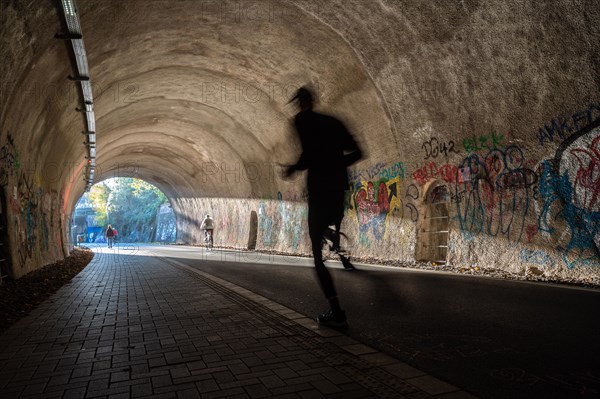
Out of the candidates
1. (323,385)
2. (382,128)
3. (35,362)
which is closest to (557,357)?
(323,385)

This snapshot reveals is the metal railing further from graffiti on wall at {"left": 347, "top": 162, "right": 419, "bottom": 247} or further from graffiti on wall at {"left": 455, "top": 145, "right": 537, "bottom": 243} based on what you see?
graffiti on wall at {"left": 455, "top": 145, "right": 537, "bottom": 243}

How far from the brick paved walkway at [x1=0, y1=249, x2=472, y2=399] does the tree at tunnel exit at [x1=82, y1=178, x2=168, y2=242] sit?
59712 mm

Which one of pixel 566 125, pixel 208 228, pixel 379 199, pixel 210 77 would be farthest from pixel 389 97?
pixel 208 228

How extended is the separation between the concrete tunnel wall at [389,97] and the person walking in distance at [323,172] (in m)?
2.56

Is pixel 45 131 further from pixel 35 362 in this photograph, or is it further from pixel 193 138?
pixel 193 138

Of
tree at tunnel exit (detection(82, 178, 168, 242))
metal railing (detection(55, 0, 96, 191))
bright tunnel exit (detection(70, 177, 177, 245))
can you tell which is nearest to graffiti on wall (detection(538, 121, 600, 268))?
metal railing (detection(55, 0, 96, 191))

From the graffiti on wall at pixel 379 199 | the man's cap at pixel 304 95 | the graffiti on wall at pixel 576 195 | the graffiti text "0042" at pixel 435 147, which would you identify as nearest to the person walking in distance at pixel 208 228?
the graffiti on wall at pixel 379 199

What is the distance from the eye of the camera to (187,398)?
2.72 meters

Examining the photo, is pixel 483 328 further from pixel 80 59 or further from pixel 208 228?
pixel 208 228

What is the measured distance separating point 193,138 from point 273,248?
729cm

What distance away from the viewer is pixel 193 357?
141 inches

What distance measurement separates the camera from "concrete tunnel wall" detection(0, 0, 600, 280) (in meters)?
7.95

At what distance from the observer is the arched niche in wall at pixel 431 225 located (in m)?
12.3

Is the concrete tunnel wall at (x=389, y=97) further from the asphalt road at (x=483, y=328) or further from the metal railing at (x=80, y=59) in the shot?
the asphalt road at (x=483, y=328)
